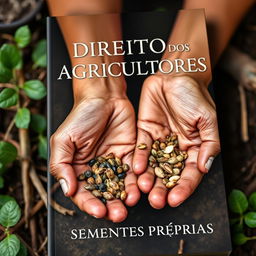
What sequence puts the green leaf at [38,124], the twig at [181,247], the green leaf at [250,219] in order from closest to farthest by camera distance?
the twig at [181,247]
the green leaf at [250,219]
the green leaf at [38,124]

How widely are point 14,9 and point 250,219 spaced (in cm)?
95

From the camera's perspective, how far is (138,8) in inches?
53.3

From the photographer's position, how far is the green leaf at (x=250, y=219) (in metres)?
1.10

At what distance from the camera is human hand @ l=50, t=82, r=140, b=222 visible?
3.25ft

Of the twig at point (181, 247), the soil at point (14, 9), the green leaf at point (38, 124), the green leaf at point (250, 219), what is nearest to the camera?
the twig at point (181, 247)

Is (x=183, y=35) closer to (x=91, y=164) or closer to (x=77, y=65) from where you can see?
(x=77, y=65)

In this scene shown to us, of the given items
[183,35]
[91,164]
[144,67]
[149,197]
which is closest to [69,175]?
[91,164]

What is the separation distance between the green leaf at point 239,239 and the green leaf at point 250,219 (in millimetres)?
32

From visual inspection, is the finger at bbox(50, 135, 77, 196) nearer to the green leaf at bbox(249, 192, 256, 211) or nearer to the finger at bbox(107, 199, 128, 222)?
the finger at bbox(107, 199, 128, 222)

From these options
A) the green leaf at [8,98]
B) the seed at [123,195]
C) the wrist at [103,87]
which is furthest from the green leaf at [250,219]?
the green leaf at [8,98]

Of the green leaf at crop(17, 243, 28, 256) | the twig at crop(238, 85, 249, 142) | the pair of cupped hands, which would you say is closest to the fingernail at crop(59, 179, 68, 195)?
the pair of cupped hands

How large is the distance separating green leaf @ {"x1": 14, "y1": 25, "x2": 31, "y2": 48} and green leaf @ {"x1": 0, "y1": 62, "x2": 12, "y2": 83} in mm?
110

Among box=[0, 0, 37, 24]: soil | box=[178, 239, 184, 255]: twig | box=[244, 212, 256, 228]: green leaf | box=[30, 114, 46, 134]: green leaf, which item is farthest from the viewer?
box=[0, 0, 37, 24]: soil

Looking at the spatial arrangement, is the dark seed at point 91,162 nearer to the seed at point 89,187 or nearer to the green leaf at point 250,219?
the seed at point 89,187
